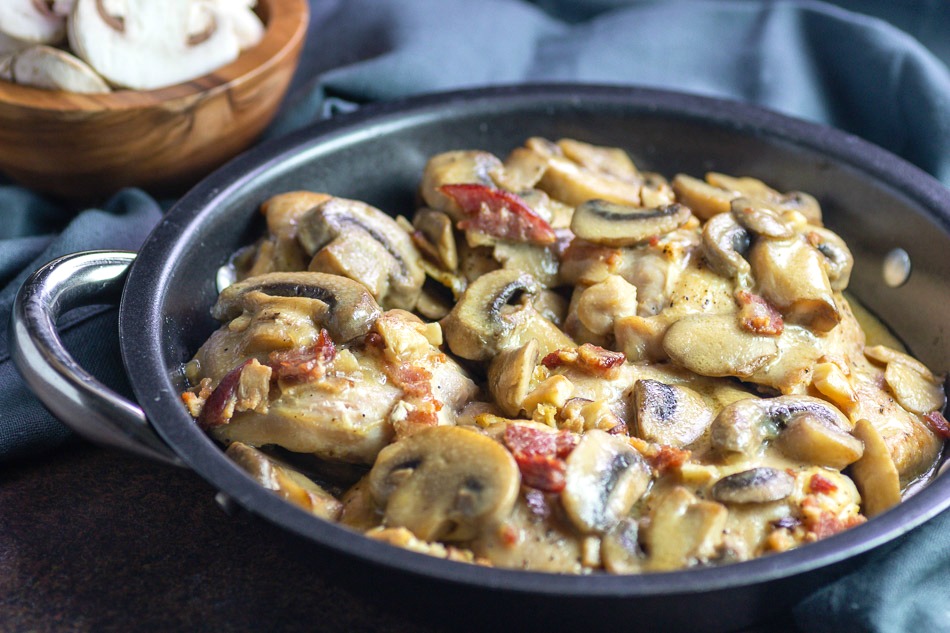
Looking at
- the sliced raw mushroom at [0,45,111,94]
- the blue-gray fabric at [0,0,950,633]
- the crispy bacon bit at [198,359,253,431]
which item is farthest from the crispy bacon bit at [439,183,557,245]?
the sliced raw mushroom at [0,45,111,94]

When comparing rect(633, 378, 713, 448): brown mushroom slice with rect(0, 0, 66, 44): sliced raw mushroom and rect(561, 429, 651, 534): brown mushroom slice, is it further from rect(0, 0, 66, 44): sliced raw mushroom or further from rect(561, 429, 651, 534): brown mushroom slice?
rect(0, 0, 66, 44): sliced raw mushroom

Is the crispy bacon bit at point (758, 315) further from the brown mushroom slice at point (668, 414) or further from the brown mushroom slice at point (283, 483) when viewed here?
the brown mushroom slice at point (283, 483)

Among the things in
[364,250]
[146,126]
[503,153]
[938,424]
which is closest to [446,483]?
[364,250]

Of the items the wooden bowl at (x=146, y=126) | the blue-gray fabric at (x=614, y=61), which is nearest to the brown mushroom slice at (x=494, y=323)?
the blue-gray fabric at (x=614, y=61)

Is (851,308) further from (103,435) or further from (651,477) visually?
(103,435)

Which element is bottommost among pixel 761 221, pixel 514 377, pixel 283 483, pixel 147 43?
pixel 283 483

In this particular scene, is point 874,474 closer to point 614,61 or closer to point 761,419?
point 761,419
